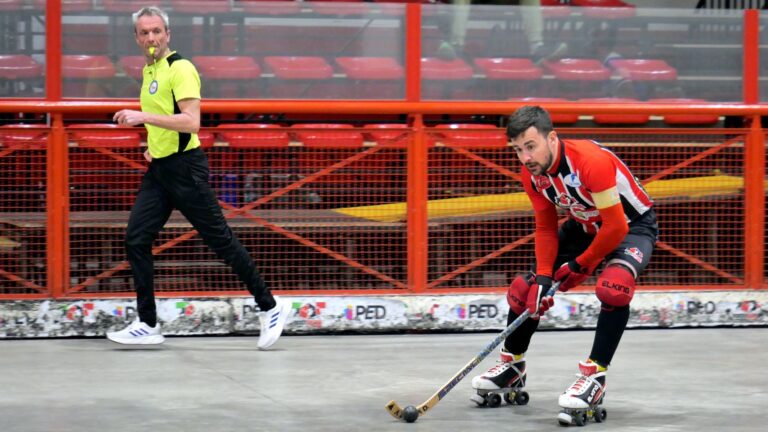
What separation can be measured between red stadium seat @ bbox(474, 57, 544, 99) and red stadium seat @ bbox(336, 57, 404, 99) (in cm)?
57

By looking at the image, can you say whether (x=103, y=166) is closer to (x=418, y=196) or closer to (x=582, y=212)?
(x=418, y=196)

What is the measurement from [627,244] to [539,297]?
51 cm

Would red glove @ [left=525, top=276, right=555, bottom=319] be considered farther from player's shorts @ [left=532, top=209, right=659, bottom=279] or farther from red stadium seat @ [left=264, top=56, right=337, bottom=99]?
Answer: red stadium seat @ [left=264, top=56, right=337, bottom=99]

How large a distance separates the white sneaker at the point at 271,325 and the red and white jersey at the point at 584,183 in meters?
2.23

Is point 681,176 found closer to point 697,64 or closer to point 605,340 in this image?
point 697,64

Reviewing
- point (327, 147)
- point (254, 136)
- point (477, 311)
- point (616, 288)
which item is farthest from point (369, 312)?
point (616, 288)

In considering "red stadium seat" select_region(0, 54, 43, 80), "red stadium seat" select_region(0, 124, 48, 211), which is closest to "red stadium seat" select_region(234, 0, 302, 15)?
"red stadium seat" select_region(0, 54, 43, 80)

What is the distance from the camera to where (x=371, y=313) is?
8.00 meters

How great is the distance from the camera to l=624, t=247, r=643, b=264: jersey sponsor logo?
5.46 m

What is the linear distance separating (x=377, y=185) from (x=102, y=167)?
6.02 ft

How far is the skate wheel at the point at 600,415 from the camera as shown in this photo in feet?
17.3

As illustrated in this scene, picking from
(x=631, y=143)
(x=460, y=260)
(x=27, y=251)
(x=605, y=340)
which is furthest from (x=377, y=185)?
(x=605, y=340)

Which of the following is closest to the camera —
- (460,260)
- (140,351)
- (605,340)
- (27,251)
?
(605,340)

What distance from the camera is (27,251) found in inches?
302
